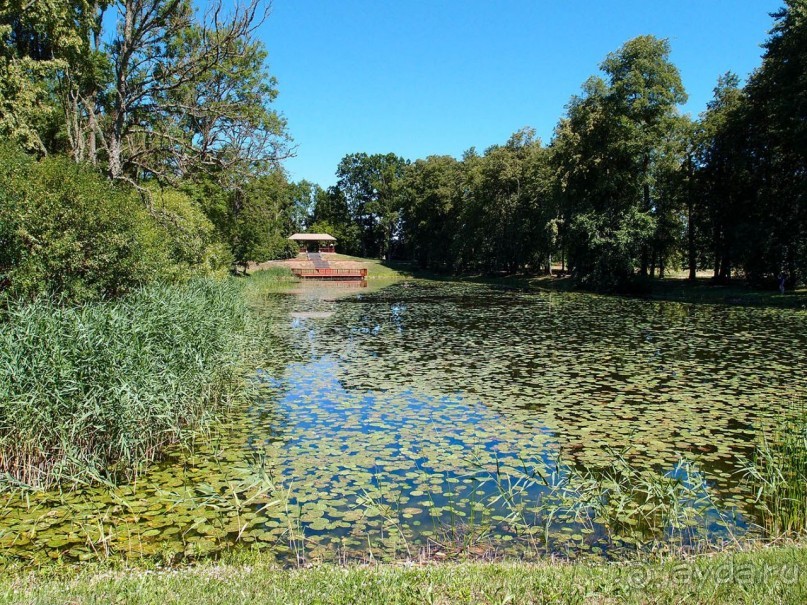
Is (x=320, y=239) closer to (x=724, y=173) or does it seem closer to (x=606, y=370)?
(x=724, y=173)

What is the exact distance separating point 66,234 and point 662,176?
35.0 metres

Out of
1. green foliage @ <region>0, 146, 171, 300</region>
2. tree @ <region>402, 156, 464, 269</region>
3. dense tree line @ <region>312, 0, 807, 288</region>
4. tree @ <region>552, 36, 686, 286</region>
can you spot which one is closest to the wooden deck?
tree @ <region>402, 156, 464, 269</region>

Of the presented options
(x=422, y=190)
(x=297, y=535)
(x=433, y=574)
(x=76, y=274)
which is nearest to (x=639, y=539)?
(x=433, y=574)

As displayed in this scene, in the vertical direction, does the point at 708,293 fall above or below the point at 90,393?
above

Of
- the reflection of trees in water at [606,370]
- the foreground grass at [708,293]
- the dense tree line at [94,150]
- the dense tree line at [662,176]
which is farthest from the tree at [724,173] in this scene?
the dense tree line at [94,150]

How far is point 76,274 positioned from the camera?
11.6 m

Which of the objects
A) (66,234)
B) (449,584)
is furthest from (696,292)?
(449,584)

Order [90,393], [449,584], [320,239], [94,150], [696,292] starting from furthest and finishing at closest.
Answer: [320,239] → [696,292] → [94,150] → [90,393] → [449,584]

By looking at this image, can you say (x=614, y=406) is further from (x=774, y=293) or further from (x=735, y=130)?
(x=735, y=130)

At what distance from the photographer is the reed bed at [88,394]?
6.14 metres

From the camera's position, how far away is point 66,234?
10.7m

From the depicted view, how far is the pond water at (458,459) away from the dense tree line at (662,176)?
1457 centimetres

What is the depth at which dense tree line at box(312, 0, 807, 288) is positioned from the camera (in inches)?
1044

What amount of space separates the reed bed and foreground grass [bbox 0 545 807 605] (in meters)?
2.07
